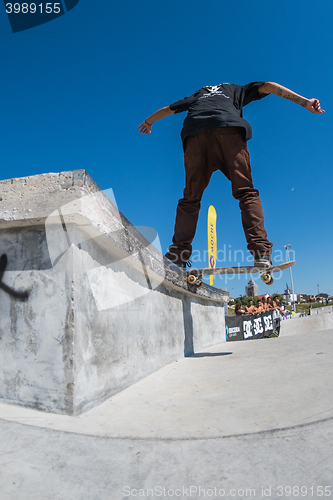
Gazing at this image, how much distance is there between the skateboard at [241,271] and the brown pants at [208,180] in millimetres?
196

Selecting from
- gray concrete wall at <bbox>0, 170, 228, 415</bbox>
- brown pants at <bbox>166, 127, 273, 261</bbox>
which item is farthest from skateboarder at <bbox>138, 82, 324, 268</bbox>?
gray concrete wall at <bbox>0, 170, 228, 415</bbox>

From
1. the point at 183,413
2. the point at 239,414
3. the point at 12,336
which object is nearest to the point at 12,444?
the point at 12,336

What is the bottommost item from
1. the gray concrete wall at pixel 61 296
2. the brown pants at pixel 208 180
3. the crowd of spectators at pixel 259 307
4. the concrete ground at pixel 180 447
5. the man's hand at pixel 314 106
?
the crowd of spectators at pixel 259 307

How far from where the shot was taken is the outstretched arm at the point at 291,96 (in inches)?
115

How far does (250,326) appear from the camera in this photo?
496 inches

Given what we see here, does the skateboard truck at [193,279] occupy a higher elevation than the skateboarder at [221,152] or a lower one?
lower

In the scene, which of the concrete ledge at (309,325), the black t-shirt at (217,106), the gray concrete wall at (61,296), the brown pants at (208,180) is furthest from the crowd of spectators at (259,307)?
the gray concrete wall at (61,296)

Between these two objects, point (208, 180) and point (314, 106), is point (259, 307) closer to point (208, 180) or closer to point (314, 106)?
point (208, 180)

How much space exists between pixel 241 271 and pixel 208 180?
1.04 m

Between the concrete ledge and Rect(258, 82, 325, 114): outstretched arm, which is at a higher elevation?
Rect(258, 82, 325, 114): outstretched arm

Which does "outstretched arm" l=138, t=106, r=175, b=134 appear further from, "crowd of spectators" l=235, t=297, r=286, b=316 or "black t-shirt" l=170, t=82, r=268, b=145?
"crowd of spectators" l=235, t=297, r=286, b=316

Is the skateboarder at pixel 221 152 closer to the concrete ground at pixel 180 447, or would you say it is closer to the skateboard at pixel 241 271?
the skateboard at pixel 241 271

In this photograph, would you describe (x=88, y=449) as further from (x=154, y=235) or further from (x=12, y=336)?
(x=154, y=235)

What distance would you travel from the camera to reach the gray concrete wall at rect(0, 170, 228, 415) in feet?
4.49
